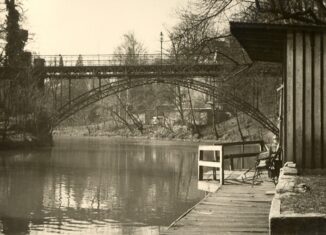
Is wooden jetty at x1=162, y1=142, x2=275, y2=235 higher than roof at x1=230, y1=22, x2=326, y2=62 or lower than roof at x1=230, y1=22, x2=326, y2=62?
lower

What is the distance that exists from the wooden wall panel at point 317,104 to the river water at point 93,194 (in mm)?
4455

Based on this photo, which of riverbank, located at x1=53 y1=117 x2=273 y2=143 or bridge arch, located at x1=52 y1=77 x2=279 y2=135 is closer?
bridge arch, located at x1=52 y1=77 x2=279 y2=135

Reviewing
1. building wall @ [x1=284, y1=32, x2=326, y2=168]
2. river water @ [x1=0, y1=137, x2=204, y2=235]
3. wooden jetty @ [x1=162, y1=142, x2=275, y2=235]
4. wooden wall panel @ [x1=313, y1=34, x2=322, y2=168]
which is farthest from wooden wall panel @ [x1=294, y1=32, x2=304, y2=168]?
river water @ [x1=0, y1=137, x2=204, y2=235]

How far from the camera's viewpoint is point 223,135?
5788 centimetres

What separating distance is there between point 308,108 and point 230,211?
8.26 feet

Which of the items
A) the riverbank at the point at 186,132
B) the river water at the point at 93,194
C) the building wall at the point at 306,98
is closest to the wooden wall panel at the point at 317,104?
the building wall at the point at 306,98

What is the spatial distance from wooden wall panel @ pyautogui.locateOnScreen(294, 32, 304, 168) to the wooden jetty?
1.03 m

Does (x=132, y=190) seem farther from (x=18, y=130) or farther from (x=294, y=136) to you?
(x=18, y=130)

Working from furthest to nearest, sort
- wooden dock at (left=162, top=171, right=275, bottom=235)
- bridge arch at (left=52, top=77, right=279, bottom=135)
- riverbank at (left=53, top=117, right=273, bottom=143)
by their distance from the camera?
riverbank at (left=53, top=117, right=273, bottom=143)
bridge arch at (left=52, top=77, right=279, bottom=135)
wooden dock at (left=162, top=171, right=275, bottom=235)

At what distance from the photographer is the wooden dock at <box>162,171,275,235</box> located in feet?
26.1

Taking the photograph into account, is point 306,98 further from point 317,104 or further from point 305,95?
point 317,104

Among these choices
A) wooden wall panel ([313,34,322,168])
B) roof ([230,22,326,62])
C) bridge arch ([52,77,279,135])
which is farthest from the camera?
bridge arch ([52,77,279,135])

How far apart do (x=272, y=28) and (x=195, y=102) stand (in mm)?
68613

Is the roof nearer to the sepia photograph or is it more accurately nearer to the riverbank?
the sepia photograph
